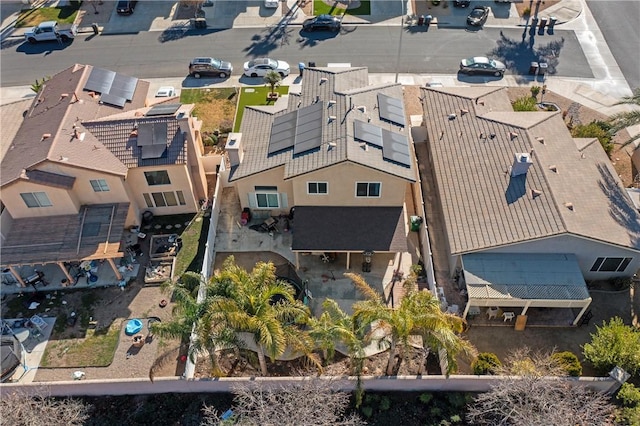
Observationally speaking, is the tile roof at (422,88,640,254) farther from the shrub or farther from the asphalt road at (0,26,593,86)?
the asphalt road at (0,26,593,86)

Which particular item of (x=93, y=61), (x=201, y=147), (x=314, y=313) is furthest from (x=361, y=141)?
(x=93, y=61)

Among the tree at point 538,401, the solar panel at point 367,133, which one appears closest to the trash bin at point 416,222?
the solar panel at point 367,133

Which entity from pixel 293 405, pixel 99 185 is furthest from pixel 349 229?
pixel 99 185

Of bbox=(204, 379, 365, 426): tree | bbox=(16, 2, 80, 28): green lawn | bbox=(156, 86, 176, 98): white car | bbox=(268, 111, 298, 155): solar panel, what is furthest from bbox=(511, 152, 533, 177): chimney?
bbox=(16, 2, 80, 28): green lawn

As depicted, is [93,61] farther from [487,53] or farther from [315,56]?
[487,53]

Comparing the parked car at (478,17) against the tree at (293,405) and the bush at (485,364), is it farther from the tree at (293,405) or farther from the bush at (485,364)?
the tree at (293,405)
